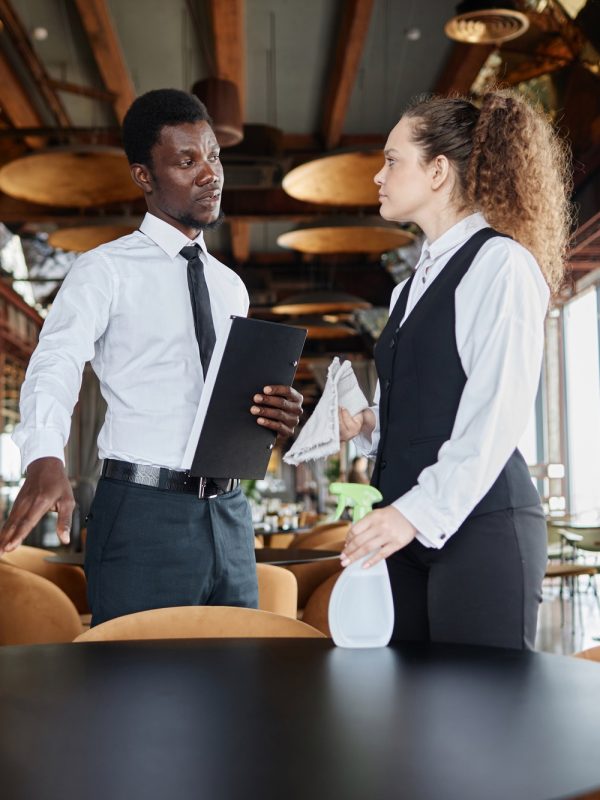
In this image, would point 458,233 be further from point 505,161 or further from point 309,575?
point 309,575

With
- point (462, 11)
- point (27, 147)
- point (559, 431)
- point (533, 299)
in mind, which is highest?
point (27, 147)

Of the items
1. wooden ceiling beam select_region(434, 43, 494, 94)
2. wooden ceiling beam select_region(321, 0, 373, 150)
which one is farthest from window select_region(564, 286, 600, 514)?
wooden ceiling beam select_region(321, 0, 373, 150)

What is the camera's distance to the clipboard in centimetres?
177

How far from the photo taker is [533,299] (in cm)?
151

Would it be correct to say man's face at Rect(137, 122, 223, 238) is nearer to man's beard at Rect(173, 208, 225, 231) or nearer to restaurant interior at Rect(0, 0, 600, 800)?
man's beard at Rect(173, 208, 225, 231)

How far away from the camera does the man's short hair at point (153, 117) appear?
2150mm

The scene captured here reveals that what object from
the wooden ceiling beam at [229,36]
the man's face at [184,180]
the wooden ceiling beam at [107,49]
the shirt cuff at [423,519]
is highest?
the wooden ceiling beam at [107,49]

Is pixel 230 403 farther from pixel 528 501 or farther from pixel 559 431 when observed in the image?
pixel 559 431

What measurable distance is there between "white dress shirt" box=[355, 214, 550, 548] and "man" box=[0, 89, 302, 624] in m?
0.46

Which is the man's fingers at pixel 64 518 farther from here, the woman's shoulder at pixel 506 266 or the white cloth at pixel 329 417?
the woman's shoulder at pixel 506 266

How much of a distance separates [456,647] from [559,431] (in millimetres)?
9801

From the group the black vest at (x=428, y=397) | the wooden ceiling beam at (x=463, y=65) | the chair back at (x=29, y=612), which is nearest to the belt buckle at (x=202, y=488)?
the black vest at (x=428, y=397)

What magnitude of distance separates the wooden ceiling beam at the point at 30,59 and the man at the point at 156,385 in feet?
15.5

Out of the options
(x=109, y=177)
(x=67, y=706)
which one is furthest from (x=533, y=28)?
(x=67, y=706)
